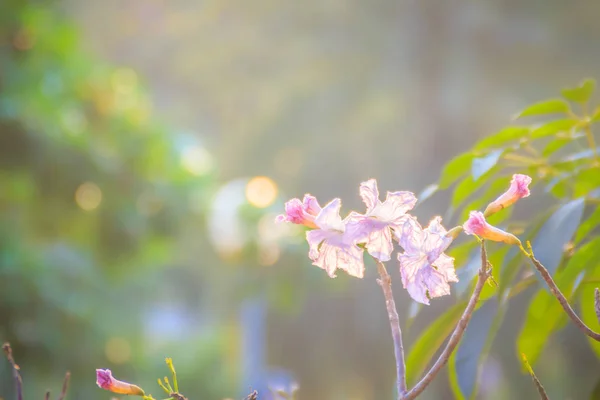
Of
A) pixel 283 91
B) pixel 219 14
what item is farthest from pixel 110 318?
pixel 219 14

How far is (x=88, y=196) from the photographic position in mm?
1869

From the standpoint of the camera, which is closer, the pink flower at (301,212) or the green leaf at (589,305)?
the pink flower at (301,212)

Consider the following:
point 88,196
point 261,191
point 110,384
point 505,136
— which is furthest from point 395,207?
point 261,191

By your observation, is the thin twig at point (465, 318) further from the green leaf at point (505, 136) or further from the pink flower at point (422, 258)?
the green leaf at point (505, 136)

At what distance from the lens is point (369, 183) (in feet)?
0.80

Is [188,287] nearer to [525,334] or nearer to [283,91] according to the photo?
[283,91]

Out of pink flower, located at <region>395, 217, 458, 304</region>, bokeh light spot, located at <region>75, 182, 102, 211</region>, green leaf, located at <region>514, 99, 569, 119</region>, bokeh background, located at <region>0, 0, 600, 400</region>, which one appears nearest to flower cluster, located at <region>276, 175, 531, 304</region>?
pink flower, located at <region>395, 217, 458, 304</region>

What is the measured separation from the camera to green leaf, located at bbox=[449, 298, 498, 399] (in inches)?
11.9

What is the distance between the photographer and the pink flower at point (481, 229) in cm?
20

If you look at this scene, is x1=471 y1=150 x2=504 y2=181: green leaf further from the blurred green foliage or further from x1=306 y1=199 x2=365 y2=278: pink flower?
x1=306 y1=199 x2=365 y2=278: pink flower

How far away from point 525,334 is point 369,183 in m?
0.19

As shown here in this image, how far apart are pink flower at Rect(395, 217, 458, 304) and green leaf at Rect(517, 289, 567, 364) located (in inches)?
6.8

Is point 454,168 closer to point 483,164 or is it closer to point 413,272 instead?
point 483,164

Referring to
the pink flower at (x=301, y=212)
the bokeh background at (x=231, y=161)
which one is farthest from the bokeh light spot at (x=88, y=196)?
the pink flower at (x=301, y=212)
